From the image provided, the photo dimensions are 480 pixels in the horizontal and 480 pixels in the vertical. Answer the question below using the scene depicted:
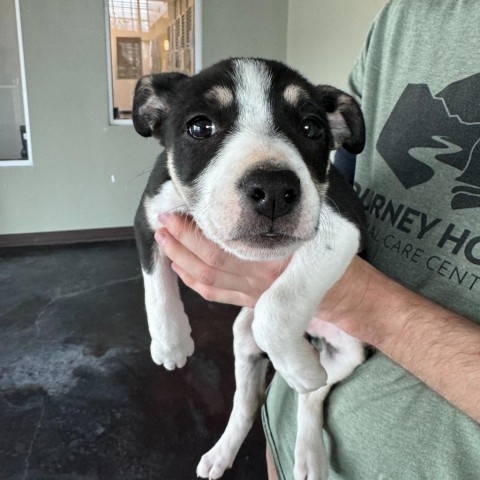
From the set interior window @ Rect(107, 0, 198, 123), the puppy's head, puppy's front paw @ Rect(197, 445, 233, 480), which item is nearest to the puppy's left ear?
the puppy's head

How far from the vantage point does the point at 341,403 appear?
1278 mm

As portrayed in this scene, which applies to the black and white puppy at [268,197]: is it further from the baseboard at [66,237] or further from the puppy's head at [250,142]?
the baseboard at [66,237]

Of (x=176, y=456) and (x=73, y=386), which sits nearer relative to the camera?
(x=176, y=456)

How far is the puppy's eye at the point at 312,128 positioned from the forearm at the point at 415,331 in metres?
0.34

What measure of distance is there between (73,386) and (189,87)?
6.77ft

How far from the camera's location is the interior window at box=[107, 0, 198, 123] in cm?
504

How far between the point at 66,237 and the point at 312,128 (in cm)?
457

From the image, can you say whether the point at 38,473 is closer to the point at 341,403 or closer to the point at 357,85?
the point at 341,403

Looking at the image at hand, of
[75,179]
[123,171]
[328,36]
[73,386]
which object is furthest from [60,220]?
[328,36]

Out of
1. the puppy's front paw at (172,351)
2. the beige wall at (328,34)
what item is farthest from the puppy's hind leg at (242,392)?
the beige wall at (328,34)

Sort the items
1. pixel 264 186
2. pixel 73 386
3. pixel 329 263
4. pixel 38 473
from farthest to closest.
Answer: pixel 73 386, pixel 38 473, pixel 329 263, pixel 264 186

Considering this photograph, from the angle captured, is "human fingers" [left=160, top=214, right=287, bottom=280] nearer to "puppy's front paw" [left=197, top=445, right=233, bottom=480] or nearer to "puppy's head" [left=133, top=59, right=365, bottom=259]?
"puppy's head" [left=133, top=59, right=365, bottom=259]

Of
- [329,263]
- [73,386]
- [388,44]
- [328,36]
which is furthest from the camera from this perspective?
[328,36]

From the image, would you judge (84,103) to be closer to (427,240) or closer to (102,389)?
(102,389)
